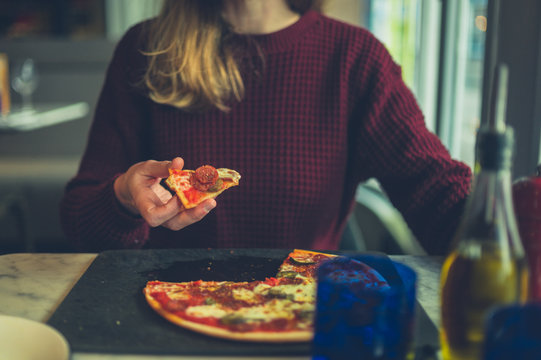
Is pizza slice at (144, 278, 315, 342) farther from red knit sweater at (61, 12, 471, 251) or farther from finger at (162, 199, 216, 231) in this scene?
red knit sweater at (61, 12, 471, 251)

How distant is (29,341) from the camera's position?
586 millimetres

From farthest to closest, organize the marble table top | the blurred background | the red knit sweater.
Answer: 1. the blurred background
2. the red knit sweater
3. the marble table top

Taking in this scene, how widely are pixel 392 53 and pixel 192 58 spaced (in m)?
2.00

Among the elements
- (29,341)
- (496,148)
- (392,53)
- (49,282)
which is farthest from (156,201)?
(392,53)

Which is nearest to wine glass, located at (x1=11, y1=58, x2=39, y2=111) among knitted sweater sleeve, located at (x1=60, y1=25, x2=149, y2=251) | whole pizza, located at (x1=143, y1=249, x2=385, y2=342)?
knitted sweater sleeve, located at (x1=60, y1=25, x2=149, y2=251)

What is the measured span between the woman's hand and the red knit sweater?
0.89ft

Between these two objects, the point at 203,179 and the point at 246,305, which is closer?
the point at 246,305

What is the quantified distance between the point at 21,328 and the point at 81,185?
548 millimetres

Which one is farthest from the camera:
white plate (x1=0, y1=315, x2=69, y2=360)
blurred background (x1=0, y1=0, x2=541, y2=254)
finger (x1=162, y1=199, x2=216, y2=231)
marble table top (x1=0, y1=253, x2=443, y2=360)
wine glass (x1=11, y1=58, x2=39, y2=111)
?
wine glass (x1=11, y1=58, x2=39, y2=111)

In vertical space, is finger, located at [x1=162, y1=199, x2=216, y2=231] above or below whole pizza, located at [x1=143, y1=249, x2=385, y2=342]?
above

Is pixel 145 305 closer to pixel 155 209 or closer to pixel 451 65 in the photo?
pixel 155 209

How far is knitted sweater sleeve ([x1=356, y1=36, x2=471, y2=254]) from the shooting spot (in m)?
1.01

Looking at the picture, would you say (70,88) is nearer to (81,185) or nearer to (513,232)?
(81,185)

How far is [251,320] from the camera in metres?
0.64
